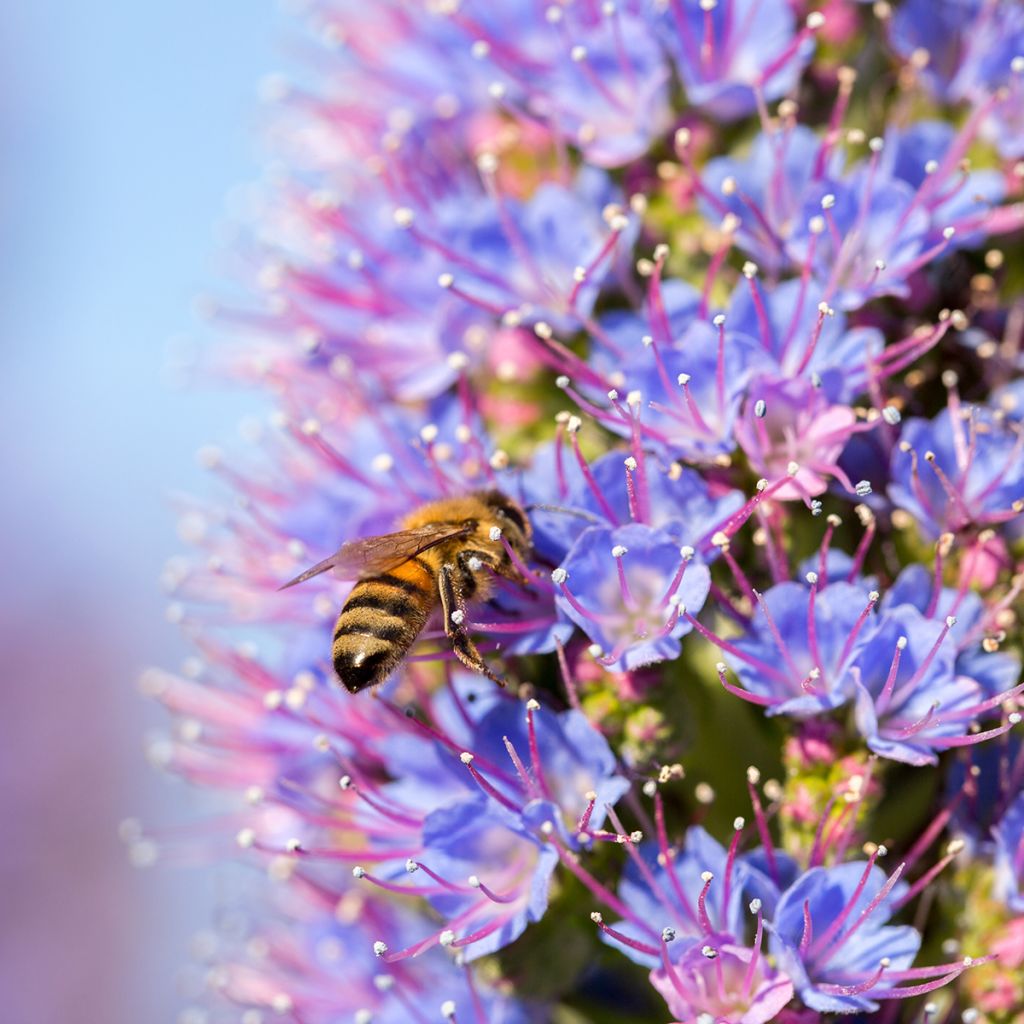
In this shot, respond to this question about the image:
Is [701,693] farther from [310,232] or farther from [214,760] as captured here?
[310,232]

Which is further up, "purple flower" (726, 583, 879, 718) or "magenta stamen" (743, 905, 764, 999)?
"purple flower" (726, 583, 879, 718)

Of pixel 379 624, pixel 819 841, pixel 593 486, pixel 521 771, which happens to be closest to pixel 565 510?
pixel 593 486

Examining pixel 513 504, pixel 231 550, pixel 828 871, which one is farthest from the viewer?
pixel 231 550

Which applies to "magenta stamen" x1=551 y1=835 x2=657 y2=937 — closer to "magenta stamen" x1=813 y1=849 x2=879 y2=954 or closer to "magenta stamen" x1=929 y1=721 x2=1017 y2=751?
→ "magenta stamen" x1=813 y1=849 x2=879 y2=954

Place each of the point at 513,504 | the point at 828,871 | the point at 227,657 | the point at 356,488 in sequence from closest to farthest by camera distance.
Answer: the point at 828,871
the point at 513,504
the point at 356,488
the point at 227,657

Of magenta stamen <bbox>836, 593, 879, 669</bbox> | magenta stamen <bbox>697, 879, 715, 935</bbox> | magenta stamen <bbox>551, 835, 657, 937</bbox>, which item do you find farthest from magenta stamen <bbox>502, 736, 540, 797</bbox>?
magenta stamen <bbox>836, 593, 879, 669</bbox>

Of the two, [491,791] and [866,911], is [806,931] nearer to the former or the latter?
[866,911]

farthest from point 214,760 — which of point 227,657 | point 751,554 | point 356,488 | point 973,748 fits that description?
point 973,748

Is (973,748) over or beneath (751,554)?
beneath
